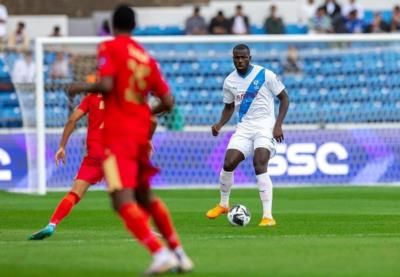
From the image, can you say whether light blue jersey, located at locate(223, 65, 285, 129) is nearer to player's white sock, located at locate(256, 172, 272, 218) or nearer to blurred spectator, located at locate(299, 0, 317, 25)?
player's white sock, located at locate(256, 172, 272, 218)

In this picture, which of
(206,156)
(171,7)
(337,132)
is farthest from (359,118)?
(171,7)

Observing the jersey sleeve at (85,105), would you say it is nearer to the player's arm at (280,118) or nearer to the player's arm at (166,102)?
the player's arm at (280,118)

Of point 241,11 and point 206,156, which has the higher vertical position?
point 241,11

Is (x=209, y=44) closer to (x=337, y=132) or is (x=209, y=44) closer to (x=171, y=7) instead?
(x=337, y=132)

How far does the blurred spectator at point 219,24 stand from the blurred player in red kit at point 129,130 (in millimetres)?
20129

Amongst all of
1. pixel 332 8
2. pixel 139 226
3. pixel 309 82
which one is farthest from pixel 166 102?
pixel 332 8

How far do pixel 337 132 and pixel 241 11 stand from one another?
6.74 metres

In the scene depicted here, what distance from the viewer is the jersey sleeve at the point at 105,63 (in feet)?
34.8

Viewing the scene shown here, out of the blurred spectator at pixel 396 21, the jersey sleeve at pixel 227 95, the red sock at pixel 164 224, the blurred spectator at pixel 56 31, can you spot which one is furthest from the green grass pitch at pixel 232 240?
the blurred spectator at pixel 396 21

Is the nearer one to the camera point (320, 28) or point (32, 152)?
point (32, 152)

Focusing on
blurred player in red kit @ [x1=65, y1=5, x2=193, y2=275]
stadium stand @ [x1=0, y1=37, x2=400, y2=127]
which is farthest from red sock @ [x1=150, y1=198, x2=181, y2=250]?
stadium stand @ [x1=0, y1=37, x2=400, y2=127]

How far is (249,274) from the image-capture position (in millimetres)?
10484

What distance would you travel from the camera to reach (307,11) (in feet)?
106

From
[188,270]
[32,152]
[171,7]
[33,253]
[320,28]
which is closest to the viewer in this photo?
[188,270]
